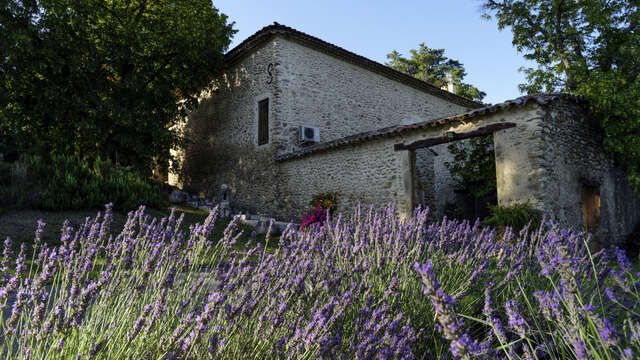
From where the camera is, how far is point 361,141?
891 cm

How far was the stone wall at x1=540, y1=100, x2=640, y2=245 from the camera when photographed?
21.7ft

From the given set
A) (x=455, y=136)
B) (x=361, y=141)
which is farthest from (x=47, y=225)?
(x=455, y=136)

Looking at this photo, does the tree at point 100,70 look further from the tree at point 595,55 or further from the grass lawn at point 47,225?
the tree at point 595,55

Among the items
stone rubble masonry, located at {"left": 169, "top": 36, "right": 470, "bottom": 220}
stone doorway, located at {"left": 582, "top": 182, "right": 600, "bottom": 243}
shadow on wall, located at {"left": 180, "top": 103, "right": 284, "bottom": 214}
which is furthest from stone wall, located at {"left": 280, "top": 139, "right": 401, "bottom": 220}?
stone doorway, located at {"left": 582, "top": 182, "right": 600, "bottom": 243}

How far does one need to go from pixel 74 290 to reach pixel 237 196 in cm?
1129

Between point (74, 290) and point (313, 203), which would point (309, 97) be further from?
point (74, 290)

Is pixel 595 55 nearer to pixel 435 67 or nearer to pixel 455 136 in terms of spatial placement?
pixel 455 136

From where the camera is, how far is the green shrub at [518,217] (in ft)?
20.2

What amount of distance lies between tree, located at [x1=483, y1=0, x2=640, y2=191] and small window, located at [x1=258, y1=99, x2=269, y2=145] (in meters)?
8.08

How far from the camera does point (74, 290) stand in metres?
1.24

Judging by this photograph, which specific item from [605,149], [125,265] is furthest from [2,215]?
[605,149]

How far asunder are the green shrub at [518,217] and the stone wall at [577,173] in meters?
0.29

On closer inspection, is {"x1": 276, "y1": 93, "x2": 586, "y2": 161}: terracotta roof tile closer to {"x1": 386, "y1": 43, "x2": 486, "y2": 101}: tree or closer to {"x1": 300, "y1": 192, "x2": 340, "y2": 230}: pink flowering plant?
{"x1": 300, "y1": 192, "x2": 340, "y2": 230}: pink flowering plant

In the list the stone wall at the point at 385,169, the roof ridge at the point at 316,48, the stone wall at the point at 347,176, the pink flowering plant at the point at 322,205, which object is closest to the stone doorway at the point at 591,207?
the stone wall at the point at 385,169
